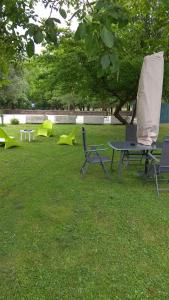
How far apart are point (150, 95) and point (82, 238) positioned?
126 inches

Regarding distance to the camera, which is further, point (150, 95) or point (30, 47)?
point (150, 95)

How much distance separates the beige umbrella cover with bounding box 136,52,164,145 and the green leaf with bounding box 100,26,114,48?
4.81 m

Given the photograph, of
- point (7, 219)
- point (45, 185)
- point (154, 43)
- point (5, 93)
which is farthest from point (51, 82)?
point (5, 93)

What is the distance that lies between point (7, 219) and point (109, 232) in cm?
145

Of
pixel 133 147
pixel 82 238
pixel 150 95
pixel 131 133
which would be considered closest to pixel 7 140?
pixel 131 133

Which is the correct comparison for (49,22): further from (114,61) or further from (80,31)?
(114,61)

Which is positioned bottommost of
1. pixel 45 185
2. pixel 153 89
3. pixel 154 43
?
pixel 45 185

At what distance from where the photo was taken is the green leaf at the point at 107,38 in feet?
4.59

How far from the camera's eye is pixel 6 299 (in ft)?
9.37

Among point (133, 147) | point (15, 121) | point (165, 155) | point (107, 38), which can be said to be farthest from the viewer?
A: point (15, 121)

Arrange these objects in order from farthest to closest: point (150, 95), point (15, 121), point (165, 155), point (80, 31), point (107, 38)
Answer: point (15, 121) → point (150, 95) → point (165, 155) → point (80, 31) → point (107, 38)

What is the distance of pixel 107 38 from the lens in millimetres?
1401

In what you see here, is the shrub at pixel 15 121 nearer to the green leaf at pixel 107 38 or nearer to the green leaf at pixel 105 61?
the green leaf at pixel 105 61

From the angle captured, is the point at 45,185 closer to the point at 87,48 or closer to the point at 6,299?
the point at 6,299
